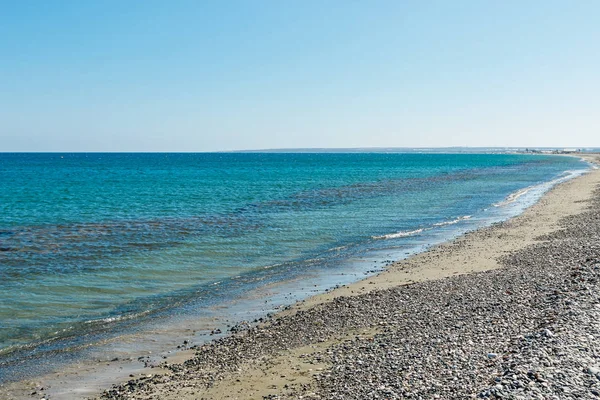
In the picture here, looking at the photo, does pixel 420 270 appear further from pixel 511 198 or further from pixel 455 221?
pixel 511 198

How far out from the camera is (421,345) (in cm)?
1009

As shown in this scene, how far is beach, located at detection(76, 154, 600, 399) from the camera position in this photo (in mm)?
8219

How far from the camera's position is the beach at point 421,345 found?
8219 millimetres

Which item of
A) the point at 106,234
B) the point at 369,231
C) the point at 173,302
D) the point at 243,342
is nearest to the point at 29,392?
the point at 243,342

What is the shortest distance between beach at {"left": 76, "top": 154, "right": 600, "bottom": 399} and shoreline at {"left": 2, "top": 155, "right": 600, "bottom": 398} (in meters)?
0.06

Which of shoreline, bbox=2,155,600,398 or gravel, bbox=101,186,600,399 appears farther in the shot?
shoreline, bbox=2,155,600,398

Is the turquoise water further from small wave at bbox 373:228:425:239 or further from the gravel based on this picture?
the gravel

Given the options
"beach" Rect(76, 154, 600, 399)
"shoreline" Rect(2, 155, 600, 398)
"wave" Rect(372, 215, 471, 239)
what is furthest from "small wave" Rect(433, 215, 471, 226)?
"beach" Rect(76, 154, 600, 399)

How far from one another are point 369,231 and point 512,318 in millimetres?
18262

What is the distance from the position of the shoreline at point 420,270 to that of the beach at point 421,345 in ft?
0.20

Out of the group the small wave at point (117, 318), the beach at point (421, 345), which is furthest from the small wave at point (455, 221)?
the small wave at point (117, 318)

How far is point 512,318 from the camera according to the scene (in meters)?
11.4

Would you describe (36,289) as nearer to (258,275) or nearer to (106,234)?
(258,275)

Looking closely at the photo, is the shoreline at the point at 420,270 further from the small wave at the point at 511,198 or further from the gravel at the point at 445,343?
the small wave at the point at 511,198
